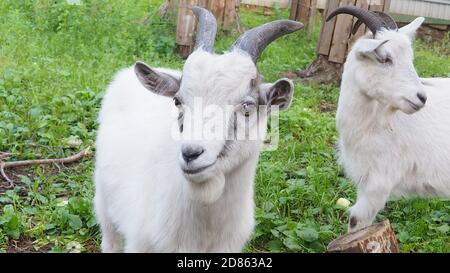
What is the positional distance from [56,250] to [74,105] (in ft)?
7.78

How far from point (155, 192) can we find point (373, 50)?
2295 mm

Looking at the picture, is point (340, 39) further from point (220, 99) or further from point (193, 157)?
point (193, 157)

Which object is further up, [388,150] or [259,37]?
[259,37]

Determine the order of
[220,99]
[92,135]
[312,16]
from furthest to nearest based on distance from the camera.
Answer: [312,16]
[92,135]
[220,99]

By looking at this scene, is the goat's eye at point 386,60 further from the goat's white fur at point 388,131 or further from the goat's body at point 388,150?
the goat's body at point 388,150

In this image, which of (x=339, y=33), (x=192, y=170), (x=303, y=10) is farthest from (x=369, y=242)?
(x=303, y=10)

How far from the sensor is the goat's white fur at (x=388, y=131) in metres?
4.90

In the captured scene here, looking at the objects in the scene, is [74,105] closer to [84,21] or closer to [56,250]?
[56,250]

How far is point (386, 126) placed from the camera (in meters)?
5.09

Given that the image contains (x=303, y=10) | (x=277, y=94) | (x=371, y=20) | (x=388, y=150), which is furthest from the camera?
(x=303, y=10)

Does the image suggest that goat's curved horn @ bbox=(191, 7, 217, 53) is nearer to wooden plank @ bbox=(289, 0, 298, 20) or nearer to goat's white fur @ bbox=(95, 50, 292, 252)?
goat's white fur @ bbox=(95, 50, 292, 252)
